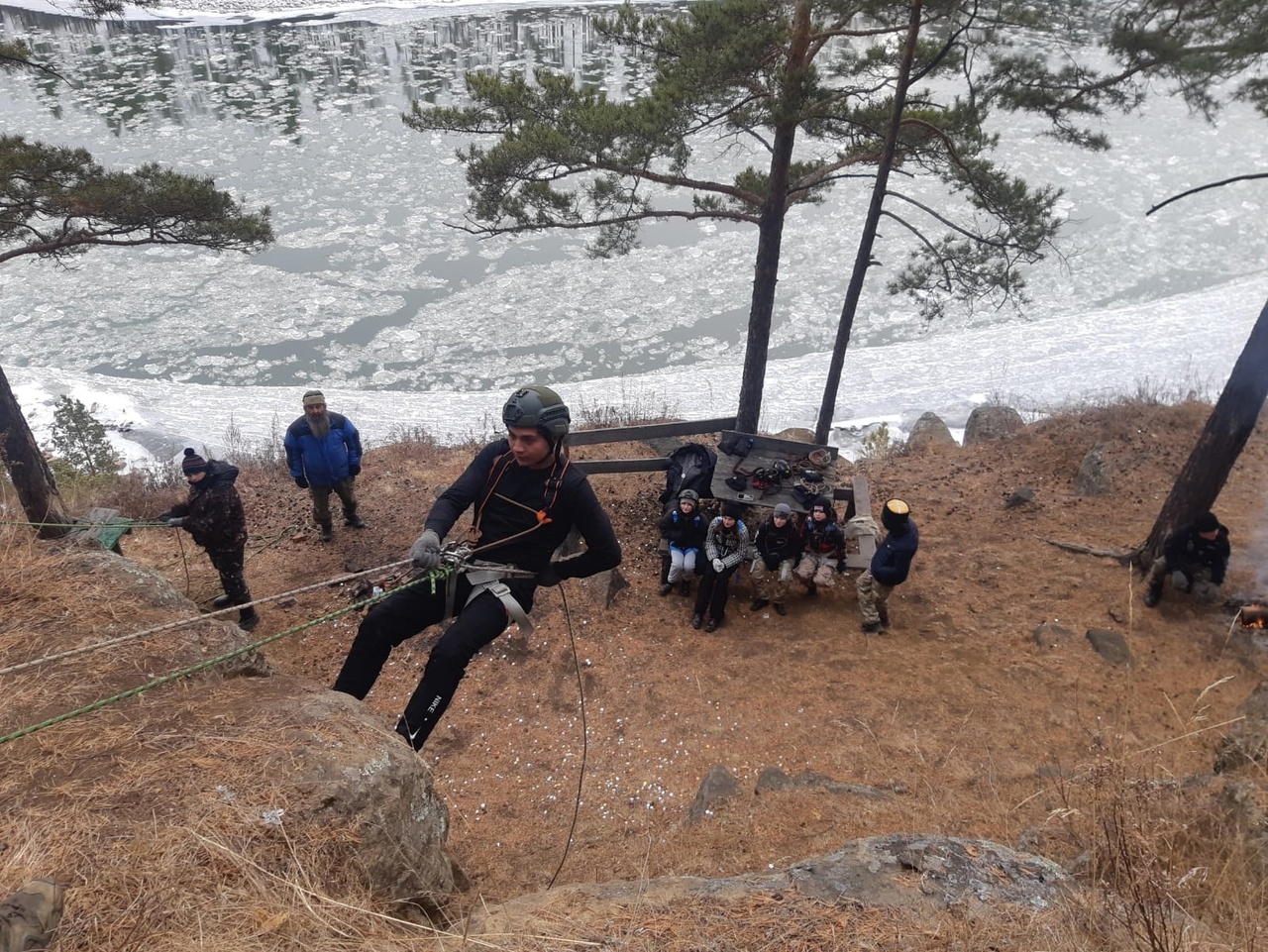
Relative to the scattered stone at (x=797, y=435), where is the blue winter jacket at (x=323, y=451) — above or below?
above

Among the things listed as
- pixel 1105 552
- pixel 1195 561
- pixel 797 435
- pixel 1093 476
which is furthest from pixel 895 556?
pixel 797 435

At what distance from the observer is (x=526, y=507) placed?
4.50 m

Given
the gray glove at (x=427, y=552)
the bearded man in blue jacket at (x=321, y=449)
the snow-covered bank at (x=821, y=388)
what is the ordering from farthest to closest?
the snow-covered bank at (x=821, y=388) → the bearded man in blue jacket at (x=321, y=449) → the gray glove at (x=427, y=552)

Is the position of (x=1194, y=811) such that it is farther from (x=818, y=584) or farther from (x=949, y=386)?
(x=949, y=386)

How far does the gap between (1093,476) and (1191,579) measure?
10.5ft

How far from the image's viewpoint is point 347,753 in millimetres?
3473

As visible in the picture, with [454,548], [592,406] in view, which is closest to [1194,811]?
[454,548]

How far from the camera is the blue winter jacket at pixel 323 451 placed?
817cm

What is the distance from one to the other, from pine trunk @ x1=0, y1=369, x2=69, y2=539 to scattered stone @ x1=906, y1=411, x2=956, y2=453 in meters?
11.9

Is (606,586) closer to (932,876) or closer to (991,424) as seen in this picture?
(932,876)

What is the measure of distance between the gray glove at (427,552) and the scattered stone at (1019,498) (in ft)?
27.6

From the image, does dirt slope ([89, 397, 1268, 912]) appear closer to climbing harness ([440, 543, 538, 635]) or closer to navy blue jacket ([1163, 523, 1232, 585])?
navy blue jacket ([1163, 523, 1232, 585])

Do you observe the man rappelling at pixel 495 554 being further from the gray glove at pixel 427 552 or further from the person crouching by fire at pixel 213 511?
the person crouching by fire at pixel 213 511

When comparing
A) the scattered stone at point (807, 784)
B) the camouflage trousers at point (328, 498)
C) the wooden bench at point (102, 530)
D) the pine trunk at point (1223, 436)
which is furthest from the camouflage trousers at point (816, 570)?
the wooden bench at point (102, 530)
